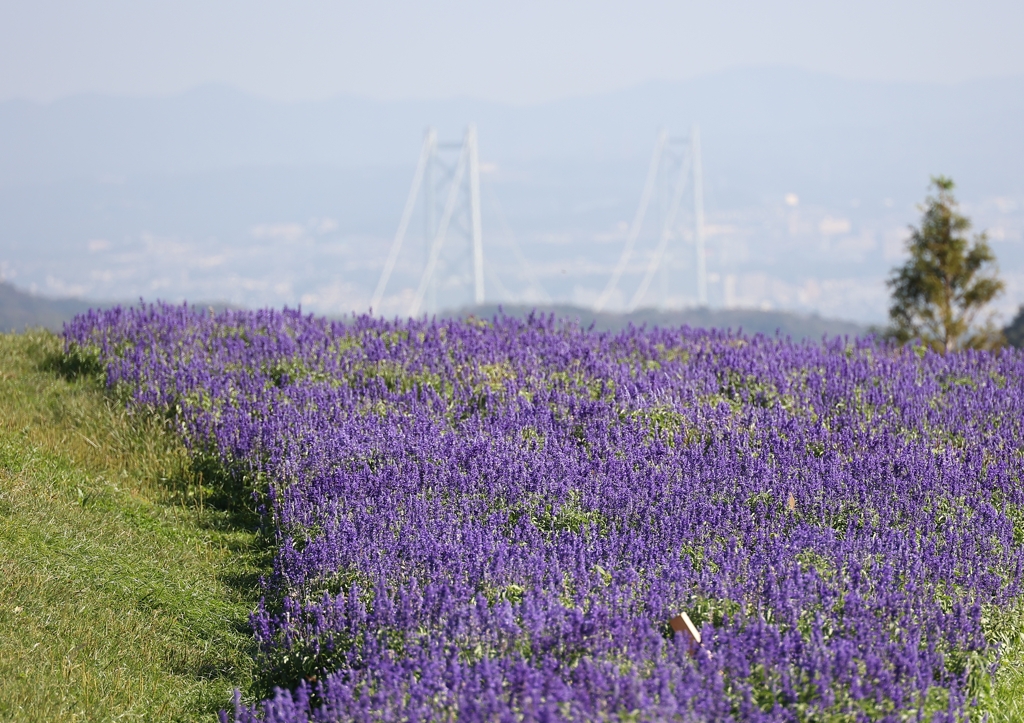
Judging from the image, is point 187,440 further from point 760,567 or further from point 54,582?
point 760,567

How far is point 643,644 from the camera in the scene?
276cm

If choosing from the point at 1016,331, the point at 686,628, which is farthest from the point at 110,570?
the point at 1016,331

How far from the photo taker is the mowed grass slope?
3305mm

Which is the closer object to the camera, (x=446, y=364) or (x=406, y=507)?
(x=406, y=507)

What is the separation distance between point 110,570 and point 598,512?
2.00 meters

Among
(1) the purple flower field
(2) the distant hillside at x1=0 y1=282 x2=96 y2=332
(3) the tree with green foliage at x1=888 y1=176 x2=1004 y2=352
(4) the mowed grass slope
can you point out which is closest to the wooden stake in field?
(1) the purple flower field

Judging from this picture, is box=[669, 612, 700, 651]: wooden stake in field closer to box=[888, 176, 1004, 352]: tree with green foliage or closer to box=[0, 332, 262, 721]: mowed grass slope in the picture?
box=[0, 332, 262, 721]: mowed grass slope

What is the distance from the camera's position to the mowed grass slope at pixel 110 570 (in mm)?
3305

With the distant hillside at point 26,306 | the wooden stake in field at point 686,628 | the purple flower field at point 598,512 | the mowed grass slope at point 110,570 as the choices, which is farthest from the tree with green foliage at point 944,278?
the distant hillside at point 26,306

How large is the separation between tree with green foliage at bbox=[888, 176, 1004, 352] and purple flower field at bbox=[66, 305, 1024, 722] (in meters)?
8.41

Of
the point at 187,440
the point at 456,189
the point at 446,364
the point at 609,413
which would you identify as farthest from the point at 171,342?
the point at 456,189

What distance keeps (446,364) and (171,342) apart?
2006 millimetres

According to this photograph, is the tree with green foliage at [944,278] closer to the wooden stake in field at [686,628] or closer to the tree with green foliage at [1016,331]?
the tree with green foliage at [1016,331]

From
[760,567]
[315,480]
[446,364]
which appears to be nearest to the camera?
[760,567]
